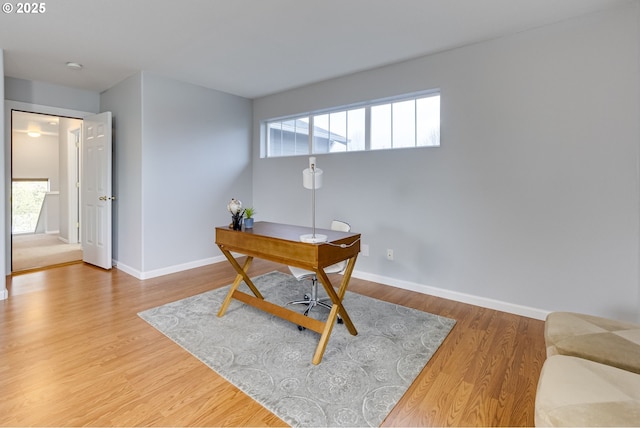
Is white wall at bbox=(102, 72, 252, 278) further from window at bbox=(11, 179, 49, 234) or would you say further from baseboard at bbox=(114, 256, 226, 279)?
window at bbox=(11, 179, 49, 234)

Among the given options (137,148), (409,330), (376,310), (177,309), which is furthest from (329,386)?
(137,148)

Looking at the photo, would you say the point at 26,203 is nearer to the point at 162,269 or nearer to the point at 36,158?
the point at 36,158

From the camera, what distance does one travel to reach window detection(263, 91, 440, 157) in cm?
336

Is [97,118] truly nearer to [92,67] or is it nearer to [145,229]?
[92,67]

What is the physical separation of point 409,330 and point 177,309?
206 centimetres

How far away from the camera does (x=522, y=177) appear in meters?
2.77

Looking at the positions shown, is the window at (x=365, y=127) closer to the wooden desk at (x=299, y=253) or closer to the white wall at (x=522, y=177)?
the white wall at (x=522, y=177)

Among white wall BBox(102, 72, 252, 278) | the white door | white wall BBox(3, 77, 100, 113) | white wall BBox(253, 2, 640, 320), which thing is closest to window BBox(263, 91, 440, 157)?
white wall BBox(253, 2, 640, 320)

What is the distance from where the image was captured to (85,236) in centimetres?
455

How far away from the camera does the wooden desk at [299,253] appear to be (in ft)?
6.88

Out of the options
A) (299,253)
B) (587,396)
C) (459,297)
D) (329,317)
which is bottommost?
(459,297)

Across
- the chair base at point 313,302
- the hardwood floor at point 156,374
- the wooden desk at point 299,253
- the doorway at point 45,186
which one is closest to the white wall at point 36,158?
the doorway at point 45,186

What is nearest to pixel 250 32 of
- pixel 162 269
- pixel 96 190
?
pixel 162 269

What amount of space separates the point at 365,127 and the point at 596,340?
2926 mm
